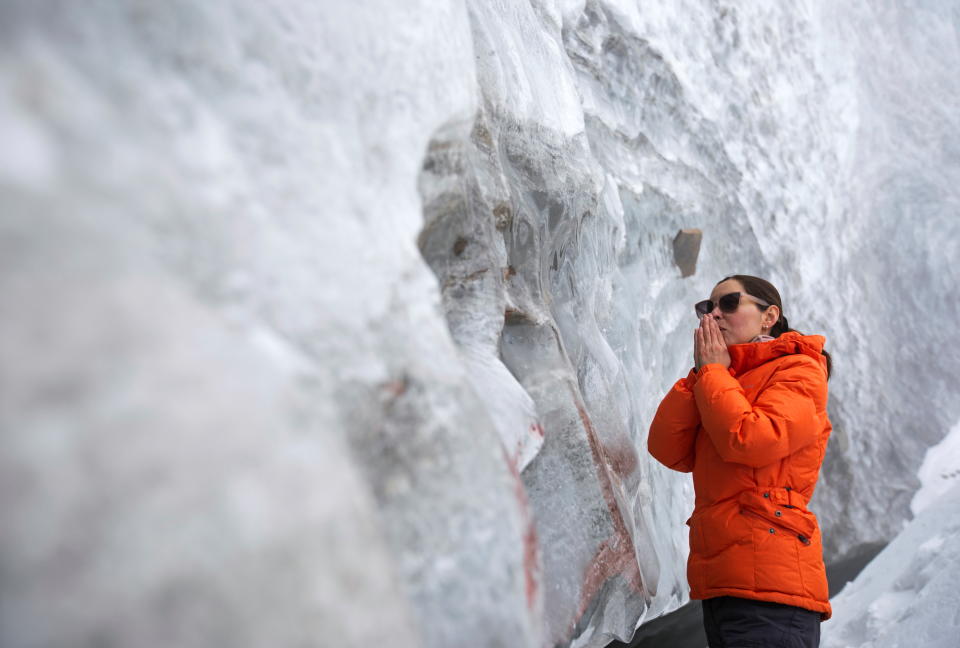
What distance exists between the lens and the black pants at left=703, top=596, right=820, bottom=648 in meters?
1.26

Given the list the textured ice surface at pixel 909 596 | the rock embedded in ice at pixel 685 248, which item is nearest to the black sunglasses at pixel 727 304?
the textured ice surface at pixel 909 596

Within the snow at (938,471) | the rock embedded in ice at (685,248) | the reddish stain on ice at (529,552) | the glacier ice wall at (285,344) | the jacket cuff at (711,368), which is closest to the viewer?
the glacier ice wall at (285,344)

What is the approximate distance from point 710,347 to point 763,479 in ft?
0.91

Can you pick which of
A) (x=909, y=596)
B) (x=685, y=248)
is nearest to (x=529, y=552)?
(x=909, y=596)

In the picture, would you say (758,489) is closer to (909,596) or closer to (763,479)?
(763,479)

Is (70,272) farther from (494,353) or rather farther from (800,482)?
(800,482)

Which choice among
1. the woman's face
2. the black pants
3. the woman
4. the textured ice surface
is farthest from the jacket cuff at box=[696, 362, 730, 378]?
the textured ice surface

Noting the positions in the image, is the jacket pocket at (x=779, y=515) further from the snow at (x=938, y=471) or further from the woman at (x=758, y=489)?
the snow at (x=938, y=471)

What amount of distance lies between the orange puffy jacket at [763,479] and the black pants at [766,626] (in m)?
0.03

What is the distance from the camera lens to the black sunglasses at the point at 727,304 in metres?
1.51

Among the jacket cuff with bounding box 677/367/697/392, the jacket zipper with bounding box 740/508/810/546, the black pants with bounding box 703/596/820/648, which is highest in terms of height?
the jacket cuff with bounding box 677/367/697/392

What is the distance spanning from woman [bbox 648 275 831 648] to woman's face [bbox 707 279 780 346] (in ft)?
0.18

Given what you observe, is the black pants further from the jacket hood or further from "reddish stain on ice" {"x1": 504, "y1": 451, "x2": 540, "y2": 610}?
"reddish stain on ice" {"x1": 504, "y1": 451, "x2": 540, "y2": 610}

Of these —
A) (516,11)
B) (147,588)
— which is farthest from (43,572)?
(516,11)
